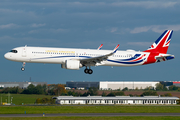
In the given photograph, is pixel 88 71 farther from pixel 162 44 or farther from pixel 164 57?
pixel 162 44

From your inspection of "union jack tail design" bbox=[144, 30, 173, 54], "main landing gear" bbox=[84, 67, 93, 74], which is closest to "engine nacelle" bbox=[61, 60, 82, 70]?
"main landing gear" bbox=[84, 67, 93, 74]

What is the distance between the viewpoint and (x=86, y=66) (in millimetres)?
65125

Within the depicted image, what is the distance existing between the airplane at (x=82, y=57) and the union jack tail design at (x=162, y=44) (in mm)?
1812

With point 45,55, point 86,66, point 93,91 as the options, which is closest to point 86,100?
point 93,91

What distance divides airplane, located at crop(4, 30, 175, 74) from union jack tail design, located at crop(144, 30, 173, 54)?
1812 mm

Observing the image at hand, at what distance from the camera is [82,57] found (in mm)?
61969

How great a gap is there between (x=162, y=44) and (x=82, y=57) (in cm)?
2053

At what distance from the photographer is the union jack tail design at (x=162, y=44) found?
70.4m

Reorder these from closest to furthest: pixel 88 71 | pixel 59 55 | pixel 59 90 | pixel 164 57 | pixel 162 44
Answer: pixel 59 55 < pixel 88 71 < pixel 164 57 < pixel 162 44 < pixel 59 90

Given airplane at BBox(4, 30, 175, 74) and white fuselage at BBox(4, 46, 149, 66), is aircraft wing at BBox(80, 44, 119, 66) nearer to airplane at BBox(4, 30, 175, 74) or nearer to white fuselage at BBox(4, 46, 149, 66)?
airplane at BBox(4, 30, 175, 74)

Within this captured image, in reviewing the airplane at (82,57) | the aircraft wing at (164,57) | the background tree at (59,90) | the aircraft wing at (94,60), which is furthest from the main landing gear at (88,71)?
the background tree at (59,90)

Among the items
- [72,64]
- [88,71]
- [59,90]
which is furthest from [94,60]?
[59,90]

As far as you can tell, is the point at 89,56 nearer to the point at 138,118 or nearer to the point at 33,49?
the point at 33,49

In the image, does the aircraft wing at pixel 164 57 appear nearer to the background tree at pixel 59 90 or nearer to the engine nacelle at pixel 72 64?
the engine nacelle at pixel 72 64
